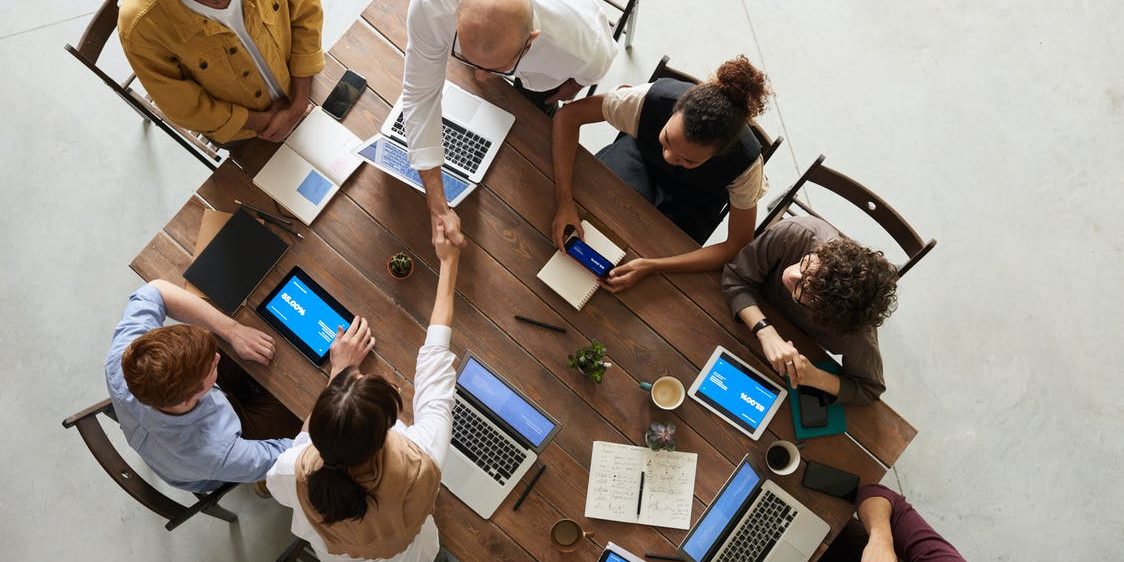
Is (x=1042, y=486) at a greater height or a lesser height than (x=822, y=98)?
lesser

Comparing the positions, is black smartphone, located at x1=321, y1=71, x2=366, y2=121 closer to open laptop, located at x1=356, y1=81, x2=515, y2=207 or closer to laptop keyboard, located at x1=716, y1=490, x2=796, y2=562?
open laptop, located at x1=356, y1=81, x2=515, y2=207

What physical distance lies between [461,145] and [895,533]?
5.89 ft

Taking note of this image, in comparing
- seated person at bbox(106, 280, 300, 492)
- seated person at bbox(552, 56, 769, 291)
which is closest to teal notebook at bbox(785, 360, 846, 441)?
seated person at bbox(552, 56, 769, 291)

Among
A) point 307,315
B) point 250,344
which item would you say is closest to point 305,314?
Answer: point 307,315

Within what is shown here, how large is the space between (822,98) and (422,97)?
2153mm

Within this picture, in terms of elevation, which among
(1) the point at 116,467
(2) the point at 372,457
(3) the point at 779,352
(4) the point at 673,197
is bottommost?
(1) the point at 116,467

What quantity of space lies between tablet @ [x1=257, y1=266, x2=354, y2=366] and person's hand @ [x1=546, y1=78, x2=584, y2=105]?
102cm

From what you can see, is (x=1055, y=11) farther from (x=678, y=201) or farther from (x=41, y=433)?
(x=41, y=433)

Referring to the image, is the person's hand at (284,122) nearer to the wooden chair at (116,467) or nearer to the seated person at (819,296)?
the wooden chair at (116,467)

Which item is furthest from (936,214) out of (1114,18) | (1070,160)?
(1114,18)

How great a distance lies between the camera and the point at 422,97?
2068mm

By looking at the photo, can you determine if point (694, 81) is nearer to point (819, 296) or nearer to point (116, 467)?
point (819, 296)

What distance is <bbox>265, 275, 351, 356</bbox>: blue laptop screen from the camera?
2092mm

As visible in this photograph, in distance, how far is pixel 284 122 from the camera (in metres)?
2.19
